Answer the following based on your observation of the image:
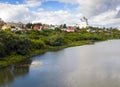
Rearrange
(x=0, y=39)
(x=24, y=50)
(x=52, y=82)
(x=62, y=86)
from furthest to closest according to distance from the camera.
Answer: (x=24, y=50), (x=0, y=39), (x=52, y=82), (x=62, y=86)

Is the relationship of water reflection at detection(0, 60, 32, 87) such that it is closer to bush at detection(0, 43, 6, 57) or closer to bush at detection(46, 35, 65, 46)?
bush at detection(0, 43, 6, 57)

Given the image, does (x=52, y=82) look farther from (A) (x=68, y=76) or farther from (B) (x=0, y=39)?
(B) (x=0, y=39)

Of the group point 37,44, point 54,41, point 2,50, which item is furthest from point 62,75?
point 54,41

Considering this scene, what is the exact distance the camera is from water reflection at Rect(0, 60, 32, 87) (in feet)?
49.4

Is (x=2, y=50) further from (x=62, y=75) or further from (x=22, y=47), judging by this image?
(x=62, y=75)

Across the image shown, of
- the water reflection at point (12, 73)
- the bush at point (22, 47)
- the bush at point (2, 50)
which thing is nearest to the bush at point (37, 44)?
the bush at point (22, 47)

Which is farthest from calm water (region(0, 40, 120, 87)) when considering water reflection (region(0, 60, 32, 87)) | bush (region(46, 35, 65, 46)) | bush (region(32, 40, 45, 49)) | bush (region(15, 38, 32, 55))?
bush (region(46, 35, 65, 46))

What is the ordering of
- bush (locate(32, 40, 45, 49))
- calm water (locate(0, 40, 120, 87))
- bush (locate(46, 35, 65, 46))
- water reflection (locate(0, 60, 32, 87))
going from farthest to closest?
bush (locate(46, 35, 65, 46)), bush (locate(32, 40, 45, 49)), water reflection (locate(0, 60, 32, 87)), calm water (locate(0, 40, 120, 87))

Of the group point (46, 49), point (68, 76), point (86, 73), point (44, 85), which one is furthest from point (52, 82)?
point (46, 49)

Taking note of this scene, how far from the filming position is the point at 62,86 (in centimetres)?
1304

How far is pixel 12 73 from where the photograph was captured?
17.2 m

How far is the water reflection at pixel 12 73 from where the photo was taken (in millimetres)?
15044

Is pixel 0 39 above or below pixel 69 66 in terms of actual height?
above

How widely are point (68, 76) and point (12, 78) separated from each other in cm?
352
